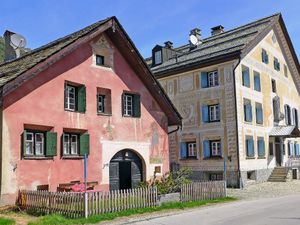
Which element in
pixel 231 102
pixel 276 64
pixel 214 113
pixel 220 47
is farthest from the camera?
pixel 276 64

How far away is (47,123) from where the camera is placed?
55.7 feet

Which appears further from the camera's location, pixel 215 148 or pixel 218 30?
pixel 218 30

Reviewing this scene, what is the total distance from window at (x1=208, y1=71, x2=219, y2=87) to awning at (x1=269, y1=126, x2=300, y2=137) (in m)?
7.11

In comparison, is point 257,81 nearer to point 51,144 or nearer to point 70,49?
point 70,49

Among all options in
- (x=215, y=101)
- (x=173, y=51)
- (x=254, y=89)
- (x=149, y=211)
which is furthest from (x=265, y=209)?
(x=173, y=51)

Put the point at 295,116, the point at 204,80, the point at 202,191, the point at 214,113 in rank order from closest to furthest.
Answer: the point at 202,191 < the point at 214,113 < the point at 204,80 < the point at 295,116

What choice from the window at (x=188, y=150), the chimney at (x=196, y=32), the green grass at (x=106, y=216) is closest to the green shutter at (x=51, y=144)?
the green grass at (x=106, y=216)

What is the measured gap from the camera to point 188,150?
31.7 m

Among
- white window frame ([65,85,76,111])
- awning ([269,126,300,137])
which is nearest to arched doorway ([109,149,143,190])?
white window frame ([65,85,76,111])

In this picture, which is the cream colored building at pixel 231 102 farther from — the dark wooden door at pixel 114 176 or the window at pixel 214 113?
the dark wooden door at pixel 114 176

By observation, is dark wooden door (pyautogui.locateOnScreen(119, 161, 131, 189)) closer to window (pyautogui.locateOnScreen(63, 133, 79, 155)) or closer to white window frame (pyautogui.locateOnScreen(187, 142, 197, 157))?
window (pyautogui.locateOnScreen(63, 133, 79, 155))

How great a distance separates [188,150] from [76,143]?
48.8ft

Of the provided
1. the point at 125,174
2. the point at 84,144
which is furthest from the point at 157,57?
the point at 84,144

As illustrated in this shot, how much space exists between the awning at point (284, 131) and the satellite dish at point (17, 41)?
67.4 ft
